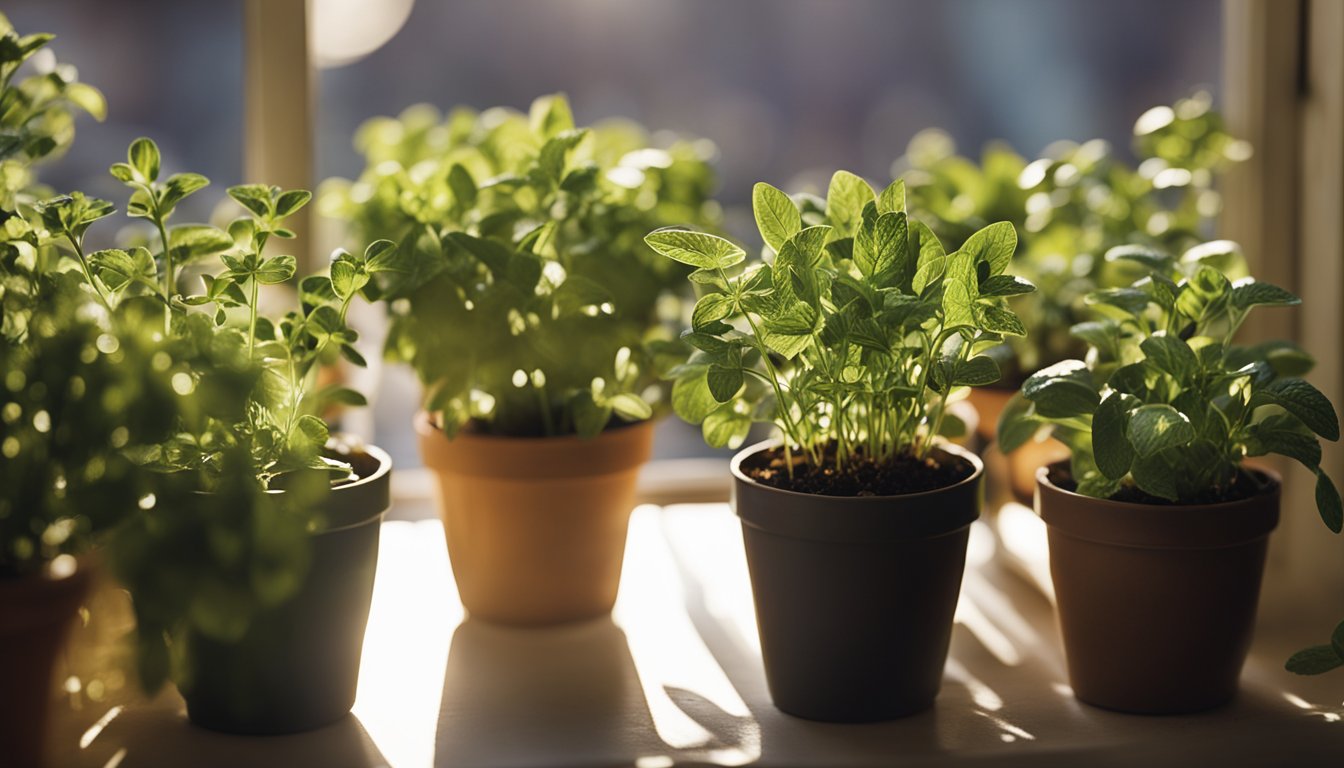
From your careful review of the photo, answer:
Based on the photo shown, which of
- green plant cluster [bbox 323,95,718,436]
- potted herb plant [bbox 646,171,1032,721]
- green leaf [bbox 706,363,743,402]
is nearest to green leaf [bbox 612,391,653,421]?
green plant cluster [bbox 323,95,718,436]

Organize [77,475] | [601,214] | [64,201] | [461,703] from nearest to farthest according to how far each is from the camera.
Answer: [77,475]
[64,201]
[461,703]
[601,214]

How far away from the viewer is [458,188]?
42.7 inches

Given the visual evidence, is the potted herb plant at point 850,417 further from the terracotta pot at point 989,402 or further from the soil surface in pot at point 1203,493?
the terracotta pot at point 989,402

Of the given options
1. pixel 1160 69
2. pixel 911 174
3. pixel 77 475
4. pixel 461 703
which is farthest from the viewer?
pixel 1160 69

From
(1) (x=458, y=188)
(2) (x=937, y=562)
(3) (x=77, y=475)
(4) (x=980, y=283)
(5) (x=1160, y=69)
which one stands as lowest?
(2) (x=937, y=562)

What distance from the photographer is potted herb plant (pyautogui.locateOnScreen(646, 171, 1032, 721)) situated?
2.85 feet

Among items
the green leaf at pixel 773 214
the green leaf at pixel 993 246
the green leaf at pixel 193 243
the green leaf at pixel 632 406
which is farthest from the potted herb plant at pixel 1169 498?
the green leaf at pixel 193 243

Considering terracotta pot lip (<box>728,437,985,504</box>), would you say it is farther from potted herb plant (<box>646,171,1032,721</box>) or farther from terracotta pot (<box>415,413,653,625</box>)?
terracotta pot (<box>415,413,653,625</box>)

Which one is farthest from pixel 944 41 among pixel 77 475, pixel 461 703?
pixel 77 475

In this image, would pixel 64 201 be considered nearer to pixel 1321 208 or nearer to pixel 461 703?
pixel 461 703

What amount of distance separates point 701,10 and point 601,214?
1.35m

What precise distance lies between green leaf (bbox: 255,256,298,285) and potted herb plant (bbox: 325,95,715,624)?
4.6 inches

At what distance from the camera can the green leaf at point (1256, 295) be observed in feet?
3.01

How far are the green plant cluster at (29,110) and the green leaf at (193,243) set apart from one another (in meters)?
0.12
